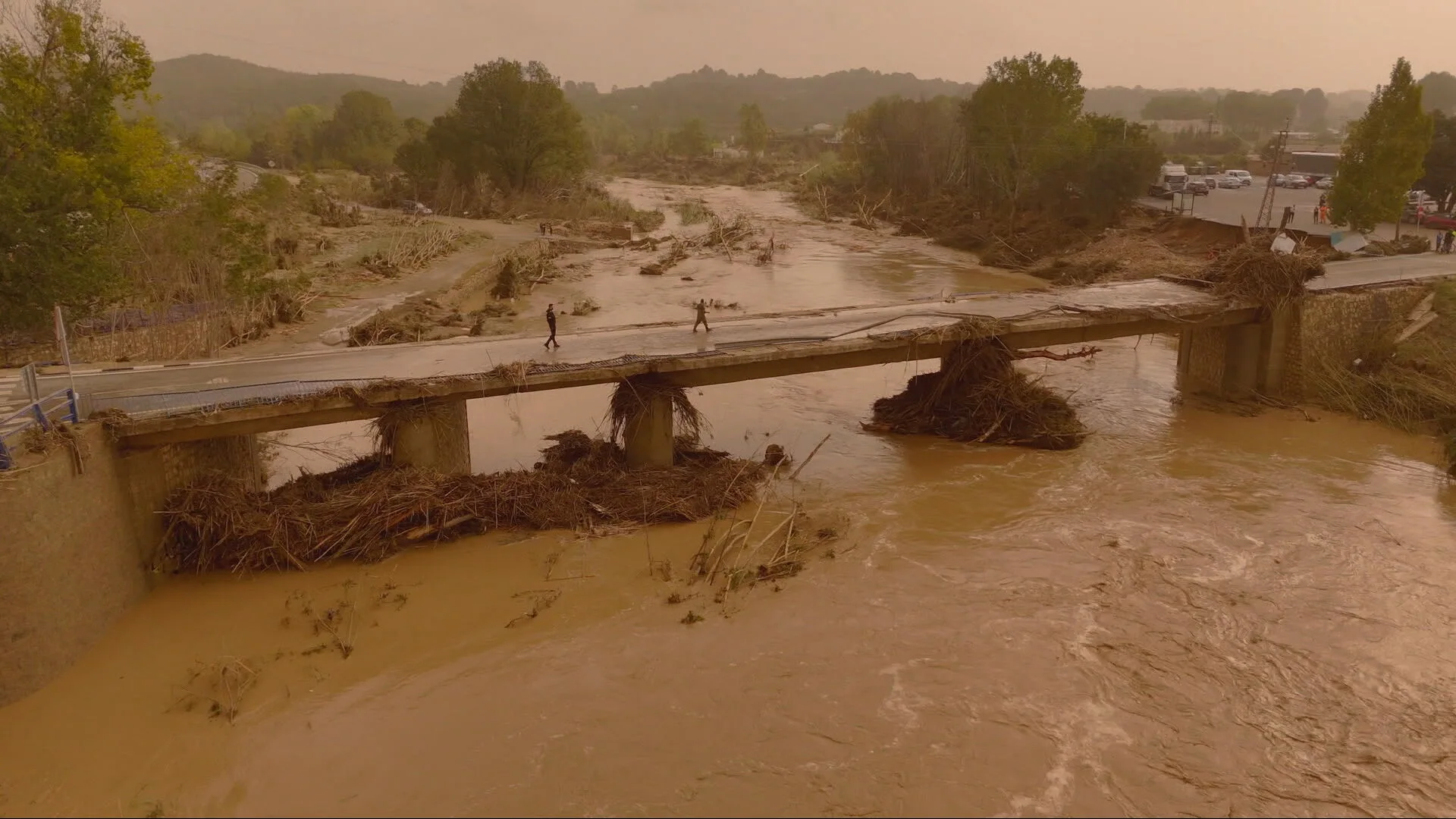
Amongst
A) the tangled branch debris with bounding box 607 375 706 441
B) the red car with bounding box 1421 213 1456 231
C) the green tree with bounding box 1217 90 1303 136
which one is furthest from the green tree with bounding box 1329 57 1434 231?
the green tree with bounding box 1217 90 1303 136

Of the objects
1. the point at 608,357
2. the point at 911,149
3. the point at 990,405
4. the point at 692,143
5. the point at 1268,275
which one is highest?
the point at 692,143

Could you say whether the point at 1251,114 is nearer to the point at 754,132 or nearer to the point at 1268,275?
the point at 754,132

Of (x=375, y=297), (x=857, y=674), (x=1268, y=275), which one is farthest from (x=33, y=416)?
(x=1268, y=275)

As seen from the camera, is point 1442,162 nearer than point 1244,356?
No

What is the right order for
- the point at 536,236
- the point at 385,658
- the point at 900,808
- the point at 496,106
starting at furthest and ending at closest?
the point at 496,106, the point at 536,236, the point at 385,658, the point at 900,808

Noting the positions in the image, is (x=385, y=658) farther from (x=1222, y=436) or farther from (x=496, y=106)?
(x=496, y=106)

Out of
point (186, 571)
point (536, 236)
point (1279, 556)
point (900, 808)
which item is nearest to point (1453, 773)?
point (1279, 556)

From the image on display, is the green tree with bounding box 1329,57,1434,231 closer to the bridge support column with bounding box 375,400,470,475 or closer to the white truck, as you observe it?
the white truck

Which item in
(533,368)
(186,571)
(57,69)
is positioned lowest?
(186,571)
